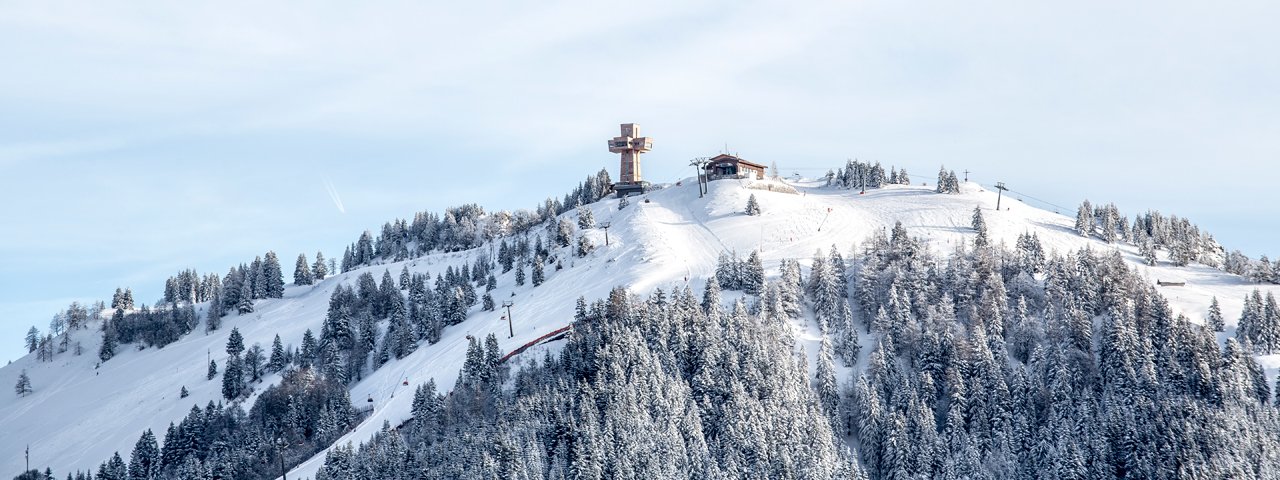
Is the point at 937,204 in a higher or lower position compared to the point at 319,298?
higher

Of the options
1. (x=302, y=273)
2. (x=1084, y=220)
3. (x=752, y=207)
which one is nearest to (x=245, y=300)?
(x=302, y=273)

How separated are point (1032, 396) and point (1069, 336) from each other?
8.87 m

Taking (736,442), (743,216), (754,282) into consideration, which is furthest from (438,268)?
(736,442)

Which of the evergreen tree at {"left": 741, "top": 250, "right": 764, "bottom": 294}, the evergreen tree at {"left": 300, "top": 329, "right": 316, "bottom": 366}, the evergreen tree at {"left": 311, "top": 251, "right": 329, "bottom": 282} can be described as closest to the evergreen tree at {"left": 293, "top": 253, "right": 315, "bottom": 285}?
the evergreen tree at {"left": 311, "top": 251, "right": 329, "bottom": 282}

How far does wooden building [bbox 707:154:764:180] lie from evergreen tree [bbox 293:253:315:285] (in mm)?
70408

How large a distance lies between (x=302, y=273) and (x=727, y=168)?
7470 cm

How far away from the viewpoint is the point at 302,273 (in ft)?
591

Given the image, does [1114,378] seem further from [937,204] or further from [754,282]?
[937,204]

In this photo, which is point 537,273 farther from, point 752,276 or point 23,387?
point 23,387

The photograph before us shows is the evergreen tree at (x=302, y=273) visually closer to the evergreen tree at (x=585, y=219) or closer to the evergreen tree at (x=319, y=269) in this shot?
the evergreen tree at (x=319, y=269)

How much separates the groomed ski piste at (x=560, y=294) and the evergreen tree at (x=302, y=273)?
2.44 m

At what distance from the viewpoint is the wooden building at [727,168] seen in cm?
18212

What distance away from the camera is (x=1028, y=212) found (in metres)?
155

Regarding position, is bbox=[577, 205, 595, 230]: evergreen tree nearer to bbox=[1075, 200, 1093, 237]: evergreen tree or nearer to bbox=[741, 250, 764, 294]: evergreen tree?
bbox=[741, 250, 764, 294]: evergreen tree
